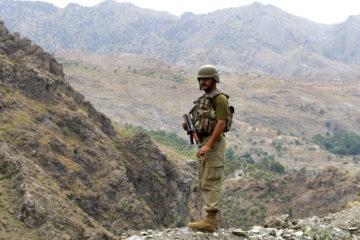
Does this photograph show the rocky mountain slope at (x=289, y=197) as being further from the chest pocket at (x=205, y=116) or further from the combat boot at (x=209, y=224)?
the chest pocket at (x=205, y=116)

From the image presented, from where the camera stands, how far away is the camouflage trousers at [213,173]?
297 inches

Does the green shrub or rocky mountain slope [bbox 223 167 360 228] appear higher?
the green shrub

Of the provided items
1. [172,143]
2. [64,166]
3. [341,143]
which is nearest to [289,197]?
[172,143]

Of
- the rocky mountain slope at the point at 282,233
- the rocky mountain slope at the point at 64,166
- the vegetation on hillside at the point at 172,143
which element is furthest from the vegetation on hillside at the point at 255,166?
the rocky mountain slope at the point at 282,233

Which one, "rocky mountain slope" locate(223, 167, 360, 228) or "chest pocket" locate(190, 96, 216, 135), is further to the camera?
A: "rocky mountain slope" locate(223, 167, 360, 228)

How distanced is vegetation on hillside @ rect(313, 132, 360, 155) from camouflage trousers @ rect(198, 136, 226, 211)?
411ft

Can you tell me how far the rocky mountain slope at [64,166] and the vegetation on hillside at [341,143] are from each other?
4448 inches

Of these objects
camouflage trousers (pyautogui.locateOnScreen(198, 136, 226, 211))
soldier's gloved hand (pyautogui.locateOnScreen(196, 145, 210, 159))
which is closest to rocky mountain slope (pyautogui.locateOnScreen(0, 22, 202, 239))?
camouflage trousers (pyautogui.locateOnScreen(198, 136, 226, 211))

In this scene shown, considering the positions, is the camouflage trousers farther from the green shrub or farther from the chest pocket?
the green shrub

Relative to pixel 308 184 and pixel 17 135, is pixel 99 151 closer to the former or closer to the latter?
pixel 17 135

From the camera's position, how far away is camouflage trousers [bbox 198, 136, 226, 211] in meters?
7.55

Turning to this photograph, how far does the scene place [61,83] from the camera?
20.6 metres

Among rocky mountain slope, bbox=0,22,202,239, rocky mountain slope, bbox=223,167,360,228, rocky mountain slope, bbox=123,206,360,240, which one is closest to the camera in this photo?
rocky mountain slope, bbox=123,206,360,240

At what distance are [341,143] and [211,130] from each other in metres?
134
